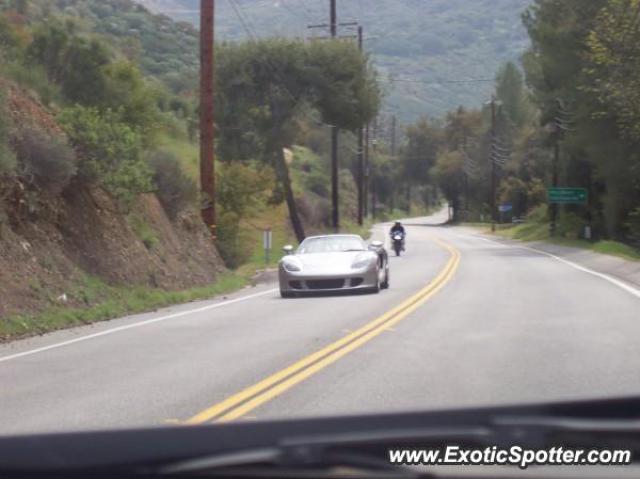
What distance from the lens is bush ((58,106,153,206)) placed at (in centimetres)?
2341

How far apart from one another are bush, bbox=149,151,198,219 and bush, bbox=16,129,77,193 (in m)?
7.94

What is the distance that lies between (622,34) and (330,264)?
18.2m

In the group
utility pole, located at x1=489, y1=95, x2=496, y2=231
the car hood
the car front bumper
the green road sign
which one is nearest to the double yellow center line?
the car front bumper

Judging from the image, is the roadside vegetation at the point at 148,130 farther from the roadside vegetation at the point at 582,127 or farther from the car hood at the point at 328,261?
the roadside vegetation at the point at 582,127

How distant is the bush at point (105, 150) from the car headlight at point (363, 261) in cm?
466

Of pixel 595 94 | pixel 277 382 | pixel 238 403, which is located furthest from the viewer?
pixel 595 94

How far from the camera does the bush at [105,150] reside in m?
23.4

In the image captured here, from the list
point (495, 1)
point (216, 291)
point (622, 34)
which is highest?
point (495, 1)

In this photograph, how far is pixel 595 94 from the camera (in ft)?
149

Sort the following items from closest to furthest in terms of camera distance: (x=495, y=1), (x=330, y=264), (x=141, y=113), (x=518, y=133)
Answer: (x=330, y=264) → (x=141, y=113) → (x=518, y=133) → (x=495, y=1)

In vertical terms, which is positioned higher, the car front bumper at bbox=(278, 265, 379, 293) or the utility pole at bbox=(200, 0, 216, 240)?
the utility pole at bbox=(200, 0, 216, 240)

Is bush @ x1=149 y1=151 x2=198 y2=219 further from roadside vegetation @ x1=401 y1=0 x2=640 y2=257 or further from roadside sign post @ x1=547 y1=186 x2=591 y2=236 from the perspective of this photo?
roadside sign post @ x1=547 y1=186 x2=591 y2=236

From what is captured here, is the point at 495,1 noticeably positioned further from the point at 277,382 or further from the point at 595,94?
the point at 277,382

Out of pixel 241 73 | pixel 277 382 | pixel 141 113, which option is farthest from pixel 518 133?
pixel 277 382
